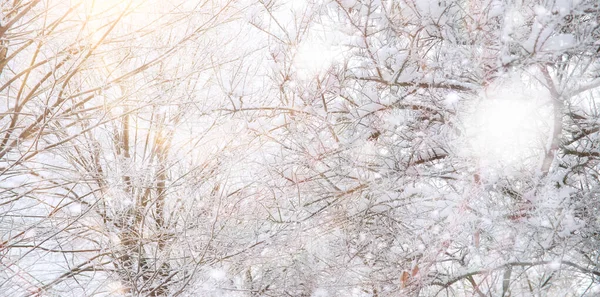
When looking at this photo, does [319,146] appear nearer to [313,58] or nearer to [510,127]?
[313,58]

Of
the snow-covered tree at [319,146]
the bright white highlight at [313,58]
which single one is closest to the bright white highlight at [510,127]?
the snow-covered tree at [319,146]

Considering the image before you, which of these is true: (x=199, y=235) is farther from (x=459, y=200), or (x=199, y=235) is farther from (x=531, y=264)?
(x=531, y=264)

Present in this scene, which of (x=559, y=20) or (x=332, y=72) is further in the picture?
(x=332, y=72)

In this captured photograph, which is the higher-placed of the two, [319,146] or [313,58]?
[313,58]

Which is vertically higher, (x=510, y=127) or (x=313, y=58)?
(x=313, y=58)

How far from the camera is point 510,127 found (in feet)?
9.91

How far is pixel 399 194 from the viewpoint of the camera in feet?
12.8

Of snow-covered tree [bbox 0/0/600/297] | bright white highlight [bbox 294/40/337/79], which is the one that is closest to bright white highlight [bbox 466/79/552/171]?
snow-covered tree [bbox 0/0/600/297]

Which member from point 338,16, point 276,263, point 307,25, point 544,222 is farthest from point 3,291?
point 544,222

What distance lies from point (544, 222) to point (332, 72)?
6.56 ft

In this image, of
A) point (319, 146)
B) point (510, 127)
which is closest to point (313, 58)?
point (319, 146)

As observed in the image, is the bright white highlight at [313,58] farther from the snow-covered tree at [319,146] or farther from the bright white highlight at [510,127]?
the bright white highlight at [510,127]

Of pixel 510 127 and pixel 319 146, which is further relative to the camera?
pixel 319 146

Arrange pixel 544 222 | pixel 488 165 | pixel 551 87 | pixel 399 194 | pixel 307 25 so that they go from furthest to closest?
1. pixel 399 194
2. pixel 307 25
3. pixel 488 165
4. pixel 544 222
5. pixel 551 87
